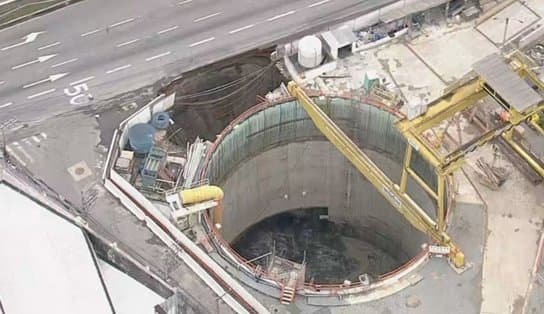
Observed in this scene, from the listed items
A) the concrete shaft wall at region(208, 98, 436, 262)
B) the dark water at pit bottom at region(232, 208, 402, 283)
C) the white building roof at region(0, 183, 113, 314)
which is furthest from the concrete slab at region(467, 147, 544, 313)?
the white building roof at region(0, 183, 113, 314)

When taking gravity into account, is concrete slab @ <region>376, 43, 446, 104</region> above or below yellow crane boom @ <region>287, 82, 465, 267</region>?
above

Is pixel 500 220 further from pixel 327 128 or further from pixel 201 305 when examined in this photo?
pixel 201 305

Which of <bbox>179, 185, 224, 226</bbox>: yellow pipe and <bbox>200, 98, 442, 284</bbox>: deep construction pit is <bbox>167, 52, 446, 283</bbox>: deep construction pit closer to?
<bbox>200, 98, 442, 284</bbox>: deep construction pit

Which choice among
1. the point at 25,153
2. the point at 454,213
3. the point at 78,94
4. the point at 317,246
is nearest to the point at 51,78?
the point at 78,94

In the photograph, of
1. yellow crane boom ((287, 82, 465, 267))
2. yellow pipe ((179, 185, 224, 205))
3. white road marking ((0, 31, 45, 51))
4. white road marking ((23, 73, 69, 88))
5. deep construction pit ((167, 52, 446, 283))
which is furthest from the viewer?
white road marking ((0, 31, 45, 51))

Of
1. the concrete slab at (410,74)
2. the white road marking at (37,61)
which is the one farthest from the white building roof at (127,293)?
the concrete slab at (410,74)

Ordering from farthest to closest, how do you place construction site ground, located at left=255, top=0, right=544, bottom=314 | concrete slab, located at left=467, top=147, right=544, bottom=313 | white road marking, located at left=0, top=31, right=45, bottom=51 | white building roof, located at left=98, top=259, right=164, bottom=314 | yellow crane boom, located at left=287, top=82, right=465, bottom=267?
1. white road marking, located at left=0, top=31, right=45, bottom=51
2. yellow crane boom, located at left=287, top=82, right=465, bottom=267
3. concrete slab, located at left=467, top=147, right=544, bottom=313
4. construction site ground, located at left=255, top=0, right=544, bottom=314
5. white building roof, located at left=98, top=259, right=164, bottom=314
